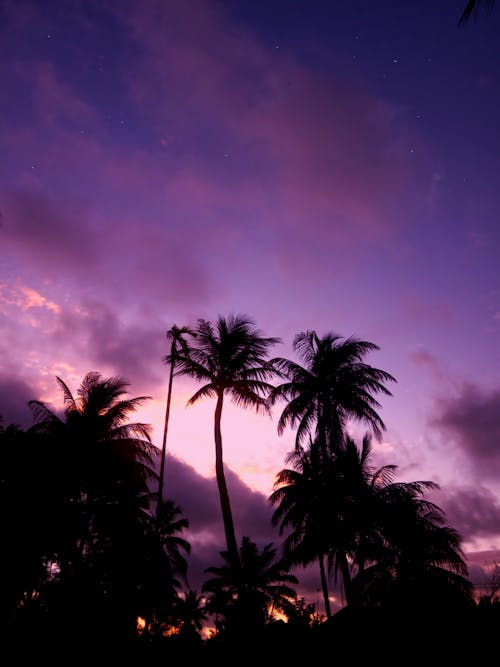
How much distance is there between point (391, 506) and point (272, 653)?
39.0ft

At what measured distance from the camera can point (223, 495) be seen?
66.3 ft

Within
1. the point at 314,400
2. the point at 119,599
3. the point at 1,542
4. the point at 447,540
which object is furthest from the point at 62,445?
the point at 447,540

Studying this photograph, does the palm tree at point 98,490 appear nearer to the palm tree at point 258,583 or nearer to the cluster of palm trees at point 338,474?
the cluster of palm trees at point 338,474

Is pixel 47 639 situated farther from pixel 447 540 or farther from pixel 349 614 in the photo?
pixel 447 540

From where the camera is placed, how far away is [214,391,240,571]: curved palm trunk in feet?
61.1

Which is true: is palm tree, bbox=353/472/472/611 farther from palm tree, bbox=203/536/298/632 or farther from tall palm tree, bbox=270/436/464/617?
palm tree, bbox=203/536/298/632

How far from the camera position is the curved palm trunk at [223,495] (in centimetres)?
1861

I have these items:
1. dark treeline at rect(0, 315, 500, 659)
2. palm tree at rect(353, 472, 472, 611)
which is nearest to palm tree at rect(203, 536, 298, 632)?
dark treeline at rect(0, 315, 500, 659)

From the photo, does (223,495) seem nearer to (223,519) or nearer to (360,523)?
(223,519)

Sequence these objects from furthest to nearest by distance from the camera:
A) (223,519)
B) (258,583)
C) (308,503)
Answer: (258,583)
(308,503)
(223,519)

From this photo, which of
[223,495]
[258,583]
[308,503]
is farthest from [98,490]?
[258,583]

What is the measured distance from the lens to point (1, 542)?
1747 cm

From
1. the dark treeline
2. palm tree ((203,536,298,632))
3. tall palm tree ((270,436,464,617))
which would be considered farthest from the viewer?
palm tree ((203,536,298,632))

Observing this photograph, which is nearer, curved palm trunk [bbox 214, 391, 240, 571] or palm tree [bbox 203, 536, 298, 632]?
curved palm trunk [bbox 214, 391, 240, 571]
